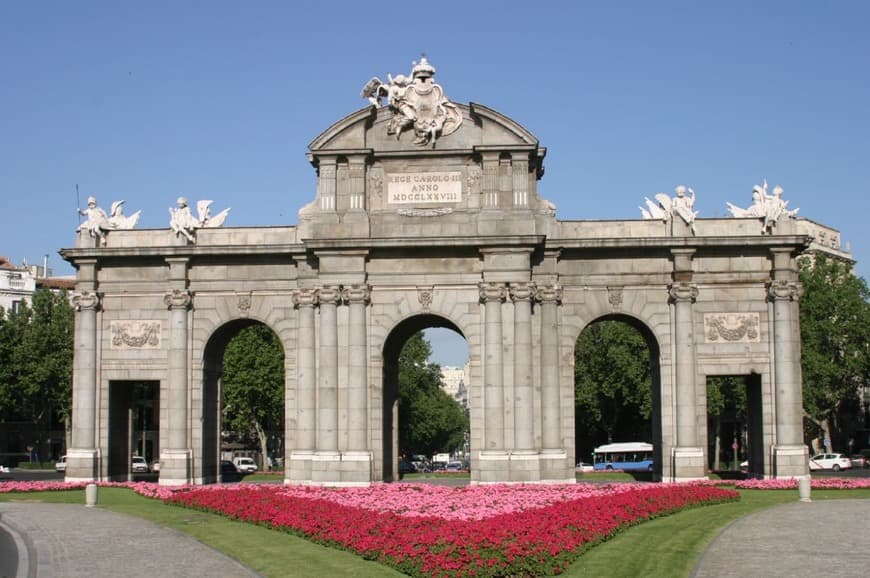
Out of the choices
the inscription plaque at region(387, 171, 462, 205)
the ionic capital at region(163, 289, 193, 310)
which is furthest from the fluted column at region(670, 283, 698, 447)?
the ionic capital at region(163, 289, 193, 310)

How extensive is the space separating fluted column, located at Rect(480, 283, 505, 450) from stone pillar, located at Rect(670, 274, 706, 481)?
25.9 feet

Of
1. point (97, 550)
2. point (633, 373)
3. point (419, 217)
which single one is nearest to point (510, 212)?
point (419, 217)

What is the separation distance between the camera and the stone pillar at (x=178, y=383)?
49844 millimetres

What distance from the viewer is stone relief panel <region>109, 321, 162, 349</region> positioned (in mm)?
51031

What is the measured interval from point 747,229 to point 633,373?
114 feet

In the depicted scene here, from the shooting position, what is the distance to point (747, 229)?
164 ft

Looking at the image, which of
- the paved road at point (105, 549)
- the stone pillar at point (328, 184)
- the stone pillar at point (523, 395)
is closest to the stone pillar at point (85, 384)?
the stone pillar at point (328, 184)

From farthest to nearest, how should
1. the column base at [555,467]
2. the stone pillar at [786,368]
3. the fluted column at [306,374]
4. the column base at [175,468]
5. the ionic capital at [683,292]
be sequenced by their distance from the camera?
the column base at [175,468] → the fluted column at [306,374] → the ionic capital at [683,292] → the stone pillar at [786,368] → the column base at [555,467]

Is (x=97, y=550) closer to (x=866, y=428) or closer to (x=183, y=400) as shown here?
(x=183, y=400)

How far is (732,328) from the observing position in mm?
49188

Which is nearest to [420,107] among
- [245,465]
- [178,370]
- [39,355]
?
[178,370]

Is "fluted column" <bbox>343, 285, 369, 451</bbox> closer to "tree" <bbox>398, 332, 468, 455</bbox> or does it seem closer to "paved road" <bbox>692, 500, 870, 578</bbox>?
"paved road" <bbox>692, 500, 870, 578</bbox>

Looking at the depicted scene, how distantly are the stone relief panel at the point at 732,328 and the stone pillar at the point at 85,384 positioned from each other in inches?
1102

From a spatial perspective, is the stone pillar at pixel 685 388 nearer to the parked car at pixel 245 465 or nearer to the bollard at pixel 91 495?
the bollard at pixel 91 495
